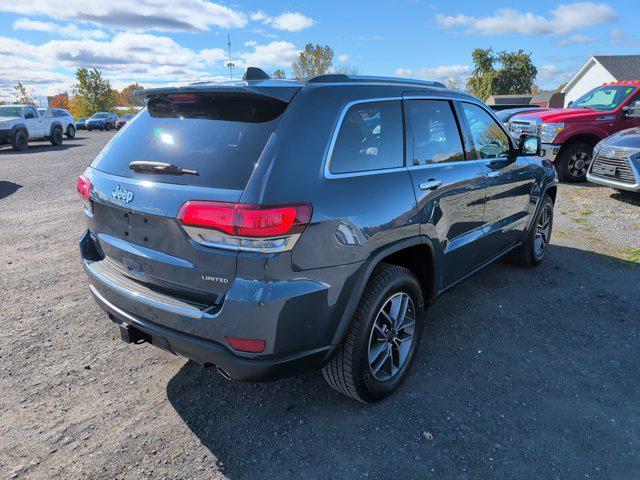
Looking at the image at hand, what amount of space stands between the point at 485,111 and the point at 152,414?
3571mm

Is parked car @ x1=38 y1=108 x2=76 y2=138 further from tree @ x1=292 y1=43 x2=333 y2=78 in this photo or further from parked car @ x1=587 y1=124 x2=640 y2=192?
tree @ x1=292 y1=43 x2=333 y2=78

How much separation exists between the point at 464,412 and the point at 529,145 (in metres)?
2.81

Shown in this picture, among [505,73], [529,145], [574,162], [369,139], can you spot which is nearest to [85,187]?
[369,139]

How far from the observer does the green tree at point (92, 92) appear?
63.3 m

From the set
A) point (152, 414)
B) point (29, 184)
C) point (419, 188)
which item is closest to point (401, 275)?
point (419, 188)

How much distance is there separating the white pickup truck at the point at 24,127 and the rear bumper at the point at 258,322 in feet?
64.4

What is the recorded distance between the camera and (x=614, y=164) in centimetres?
799

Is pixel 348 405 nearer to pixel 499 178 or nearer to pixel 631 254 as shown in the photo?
pixel 499 178

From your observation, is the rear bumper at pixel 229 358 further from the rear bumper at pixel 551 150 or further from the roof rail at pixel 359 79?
the rear bumper at pixel 551 150

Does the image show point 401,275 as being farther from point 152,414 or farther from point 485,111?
point 485,111

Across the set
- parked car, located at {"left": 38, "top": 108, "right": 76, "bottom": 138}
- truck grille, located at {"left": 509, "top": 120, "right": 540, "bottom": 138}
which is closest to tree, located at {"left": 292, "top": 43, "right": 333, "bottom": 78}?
parked car, located at {"left": 38, "top": 108, "right": 76, "bottom": 138}

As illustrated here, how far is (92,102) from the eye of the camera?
6469cm

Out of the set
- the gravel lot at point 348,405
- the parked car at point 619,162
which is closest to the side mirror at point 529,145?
the gravel lot at point 348,405

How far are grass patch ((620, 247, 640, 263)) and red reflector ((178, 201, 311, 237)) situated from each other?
4952 millimetres
